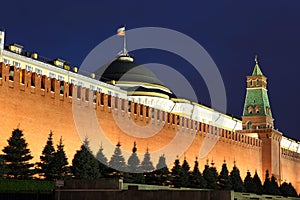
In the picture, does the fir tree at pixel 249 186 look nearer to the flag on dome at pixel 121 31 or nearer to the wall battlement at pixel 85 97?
the wall battlement at pixel 85 97

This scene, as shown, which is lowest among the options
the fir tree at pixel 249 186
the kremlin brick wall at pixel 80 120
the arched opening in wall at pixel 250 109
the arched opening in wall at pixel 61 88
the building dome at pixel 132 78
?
the fir tree at pixel 249 186

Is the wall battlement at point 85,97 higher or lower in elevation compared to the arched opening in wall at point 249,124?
lower

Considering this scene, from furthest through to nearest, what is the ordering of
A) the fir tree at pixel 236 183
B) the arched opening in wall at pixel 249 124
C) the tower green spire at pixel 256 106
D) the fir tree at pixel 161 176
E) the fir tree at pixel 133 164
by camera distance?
the arched opening in wall at pixel 249 124 → the tower green spire at pixel 256 106 → the fir tree at pixel 236 183 → the fir tree at pixel 161 176 → the fir tree at pixel 133 164

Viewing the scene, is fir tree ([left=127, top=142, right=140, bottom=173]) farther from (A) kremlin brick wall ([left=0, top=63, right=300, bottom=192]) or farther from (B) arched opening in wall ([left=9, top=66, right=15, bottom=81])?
(B) arched opening in wall ([left=9, top=66, right=15, bottom=81])

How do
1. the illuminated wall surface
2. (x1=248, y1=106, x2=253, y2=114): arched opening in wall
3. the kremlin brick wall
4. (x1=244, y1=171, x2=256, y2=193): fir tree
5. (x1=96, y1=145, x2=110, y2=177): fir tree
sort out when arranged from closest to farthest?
the kremlin brick wall → the illuminated wall surface → (x1=96, y1=145, x2=110, y2=177): fir tree → (x1=244, y1=171, x2=256, y2=193): fir tree → (x1=248, y1=106, x2=253, y2=114): arched opening in wall

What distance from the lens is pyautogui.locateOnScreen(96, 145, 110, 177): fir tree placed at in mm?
24364

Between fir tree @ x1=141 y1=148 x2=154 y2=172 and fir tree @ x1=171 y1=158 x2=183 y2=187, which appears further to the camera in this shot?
fir tree @ x1=171 y1=158 x2=183 y2=187

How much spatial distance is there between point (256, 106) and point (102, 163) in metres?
29.1

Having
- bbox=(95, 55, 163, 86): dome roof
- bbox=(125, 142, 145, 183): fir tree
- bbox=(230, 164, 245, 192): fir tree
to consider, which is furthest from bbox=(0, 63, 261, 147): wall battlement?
bbox=(95, 55, 163, 86): dome roof

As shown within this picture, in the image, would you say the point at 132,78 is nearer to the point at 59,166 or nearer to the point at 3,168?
the point at 59,166

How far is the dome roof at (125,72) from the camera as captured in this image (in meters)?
55.8

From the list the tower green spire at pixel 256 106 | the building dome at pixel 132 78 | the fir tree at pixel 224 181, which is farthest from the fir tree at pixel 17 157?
the tower green spire at pixel 256 106

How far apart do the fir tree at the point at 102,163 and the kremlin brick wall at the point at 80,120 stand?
3.49 ft

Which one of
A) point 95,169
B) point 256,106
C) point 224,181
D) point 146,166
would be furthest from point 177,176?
point 256,106
